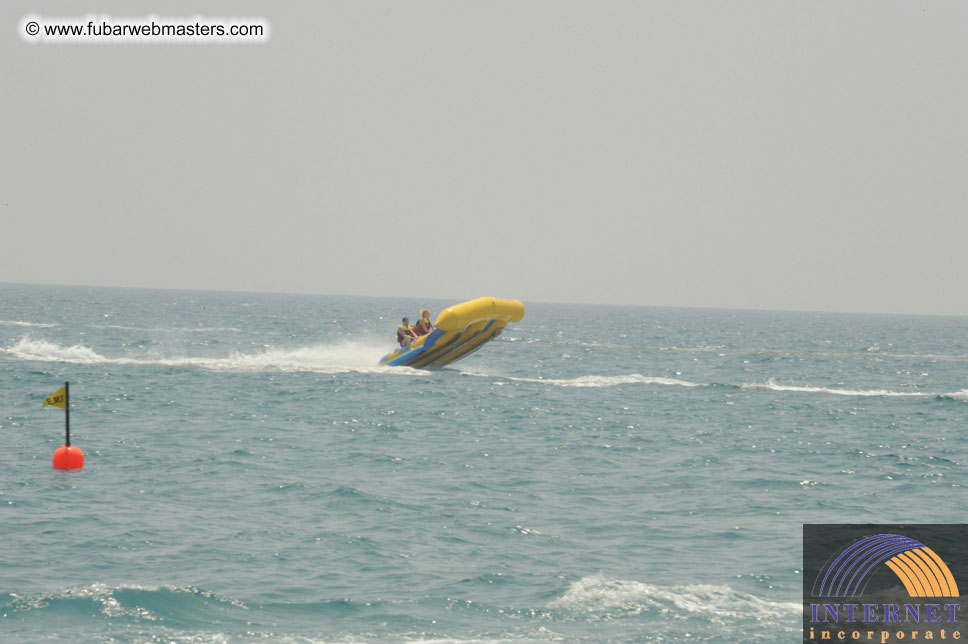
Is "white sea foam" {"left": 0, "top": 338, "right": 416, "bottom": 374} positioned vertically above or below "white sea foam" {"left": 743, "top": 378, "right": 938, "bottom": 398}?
above

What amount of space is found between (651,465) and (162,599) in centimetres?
876

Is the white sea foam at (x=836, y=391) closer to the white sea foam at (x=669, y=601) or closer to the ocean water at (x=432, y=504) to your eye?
the ocean water at (x=432, y=504)

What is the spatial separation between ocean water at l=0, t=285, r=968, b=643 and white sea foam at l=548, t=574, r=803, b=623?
0.03 meters

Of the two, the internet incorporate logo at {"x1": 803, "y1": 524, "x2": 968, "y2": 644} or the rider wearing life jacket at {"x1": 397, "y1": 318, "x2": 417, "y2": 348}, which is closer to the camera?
the internet incorporate logo at {"x1": 803, "y1": 524, "x2": 968, "y2": 644}

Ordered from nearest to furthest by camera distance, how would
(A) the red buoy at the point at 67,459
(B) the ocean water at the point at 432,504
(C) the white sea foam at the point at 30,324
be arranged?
1. (B) the ocean water at the point at 432,504
2. (A) the red buoy at the point at 67,459
3. (C) the white sea foam at the point at 30,324

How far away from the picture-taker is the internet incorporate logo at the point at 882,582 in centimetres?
834

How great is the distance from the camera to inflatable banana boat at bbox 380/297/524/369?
24.4 metres

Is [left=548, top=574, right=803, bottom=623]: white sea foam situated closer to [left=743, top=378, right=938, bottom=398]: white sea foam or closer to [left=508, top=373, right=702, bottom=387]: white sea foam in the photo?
A: [left=508, top=373, right=702, bottom=387]: white sea foam

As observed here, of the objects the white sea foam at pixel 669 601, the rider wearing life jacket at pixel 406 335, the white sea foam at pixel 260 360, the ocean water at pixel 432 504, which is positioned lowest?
the white sea foam at pixel 669 601

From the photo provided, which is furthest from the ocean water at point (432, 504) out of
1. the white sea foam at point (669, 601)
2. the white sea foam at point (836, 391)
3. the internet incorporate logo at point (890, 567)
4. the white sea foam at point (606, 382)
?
the white sea foam at point (836, 391)

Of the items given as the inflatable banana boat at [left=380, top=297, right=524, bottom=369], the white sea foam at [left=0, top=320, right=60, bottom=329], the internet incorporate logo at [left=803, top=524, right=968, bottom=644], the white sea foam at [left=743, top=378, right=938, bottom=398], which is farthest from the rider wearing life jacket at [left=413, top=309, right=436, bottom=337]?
the white sea foam at [left=0, top=320, right=60, bottom=329]

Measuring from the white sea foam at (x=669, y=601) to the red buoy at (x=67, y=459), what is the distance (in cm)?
794

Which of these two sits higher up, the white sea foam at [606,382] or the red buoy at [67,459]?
the white sea foam at [606,382]

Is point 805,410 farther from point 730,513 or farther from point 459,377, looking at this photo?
point 730,513
